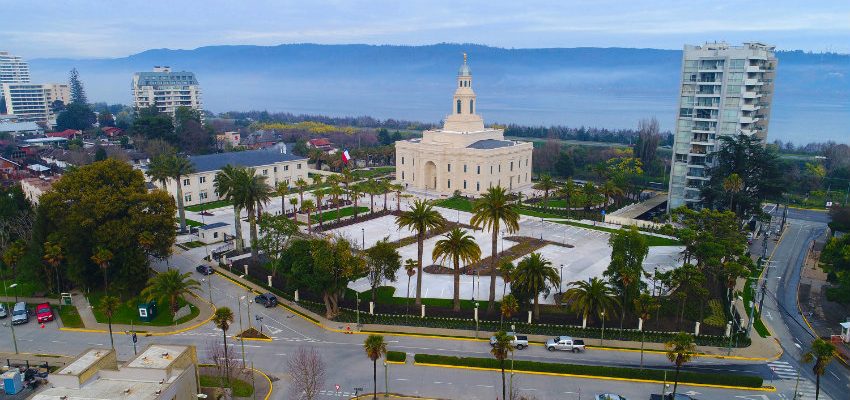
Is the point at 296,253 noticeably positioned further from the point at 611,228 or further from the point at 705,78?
the point at 705,78

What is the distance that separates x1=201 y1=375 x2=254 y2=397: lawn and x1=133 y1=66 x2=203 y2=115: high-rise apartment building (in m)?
161

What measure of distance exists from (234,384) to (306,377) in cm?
644

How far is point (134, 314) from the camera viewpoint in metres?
48.5

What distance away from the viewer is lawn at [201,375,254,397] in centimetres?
3619

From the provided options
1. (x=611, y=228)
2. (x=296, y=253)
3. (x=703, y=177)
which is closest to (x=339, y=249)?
(x=296, y=253)

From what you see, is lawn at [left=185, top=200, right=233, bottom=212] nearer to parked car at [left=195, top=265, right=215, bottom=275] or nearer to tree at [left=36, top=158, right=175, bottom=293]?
parked car at [left=195, top=265, right=215, bottom=275]

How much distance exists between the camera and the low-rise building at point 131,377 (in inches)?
1194

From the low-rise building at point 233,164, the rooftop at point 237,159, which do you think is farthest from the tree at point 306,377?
the rooftop at point 237,159

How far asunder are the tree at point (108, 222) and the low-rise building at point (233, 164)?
29806 mm

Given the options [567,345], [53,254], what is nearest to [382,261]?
[567,345]

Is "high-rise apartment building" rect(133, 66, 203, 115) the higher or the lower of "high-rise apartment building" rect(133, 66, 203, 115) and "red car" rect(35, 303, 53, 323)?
the higher

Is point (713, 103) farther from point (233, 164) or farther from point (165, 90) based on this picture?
point (165, 90)

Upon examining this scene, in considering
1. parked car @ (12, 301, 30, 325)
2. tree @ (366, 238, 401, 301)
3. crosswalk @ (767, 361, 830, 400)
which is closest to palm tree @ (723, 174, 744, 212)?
crosswalk @ (767, 361, 830, 400)

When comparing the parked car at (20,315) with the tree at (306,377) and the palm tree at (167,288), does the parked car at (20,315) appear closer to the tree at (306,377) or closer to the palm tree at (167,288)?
the palm tree at (167,288)
